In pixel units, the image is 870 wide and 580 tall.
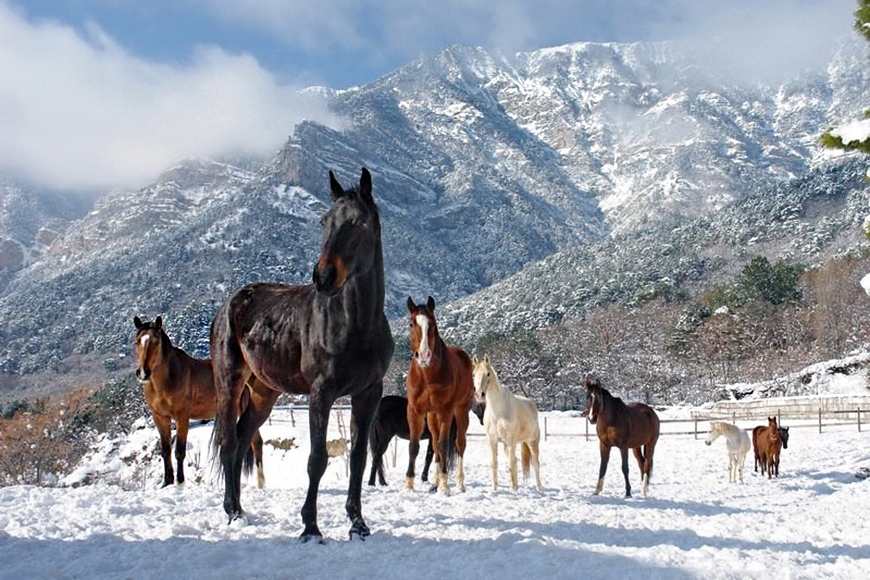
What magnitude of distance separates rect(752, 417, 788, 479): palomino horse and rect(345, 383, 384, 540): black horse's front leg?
51.2ft

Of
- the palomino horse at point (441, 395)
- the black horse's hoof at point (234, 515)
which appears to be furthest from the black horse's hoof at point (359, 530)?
the palomino horse at point (441, 395)

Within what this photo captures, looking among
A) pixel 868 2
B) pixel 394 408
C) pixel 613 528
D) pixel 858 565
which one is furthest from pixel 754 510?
pixel 868 2

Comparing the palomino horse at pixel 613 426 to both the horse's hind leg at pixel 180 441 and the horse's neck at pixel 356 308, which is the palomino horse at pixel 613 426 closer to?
the horse's hind leg at pixel 180 441

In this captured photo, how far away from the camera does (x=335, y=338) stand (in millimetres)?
5008

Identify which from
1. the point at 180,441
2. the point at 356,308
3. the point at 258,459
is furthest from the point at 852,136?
the point at 180,441

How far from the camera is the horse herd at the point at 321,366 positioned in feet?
16.3

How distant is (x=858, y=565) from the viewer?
4730 mm

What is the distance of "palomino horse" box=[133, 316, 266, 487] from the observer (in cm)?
941

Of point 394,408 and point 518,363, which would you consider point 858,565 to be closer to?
point 394,408

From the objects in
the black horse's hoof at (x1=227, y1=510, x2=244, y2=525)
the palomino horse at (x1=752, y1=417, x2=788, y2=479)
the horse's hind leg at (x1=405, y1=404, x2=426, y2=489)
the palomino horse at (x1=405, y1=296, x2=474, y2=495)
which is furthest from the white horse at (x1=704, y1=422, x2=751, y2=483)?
the black horse's hoof at (x1=227, y1=510, x2=244, y2=525)

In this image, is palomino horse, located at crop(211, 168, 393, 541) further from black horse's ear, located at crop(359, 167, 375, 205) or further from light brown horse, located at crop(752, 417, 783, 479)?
light brown horse, located at crop(752, 417, 783, 479)

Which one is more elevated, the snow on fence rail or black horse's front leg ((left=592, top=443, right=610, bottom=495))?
black horse's front leg ((left=592, top=443, right=610, bottom=495))

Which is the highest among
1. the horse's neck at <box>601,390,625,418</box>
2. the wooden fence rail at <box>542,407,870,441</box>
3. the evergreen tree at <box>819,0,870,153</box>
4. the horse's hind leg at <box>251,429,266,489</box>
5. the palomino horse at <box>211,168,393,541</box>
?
the evergreen tree at <box>819,0,870,153</box>

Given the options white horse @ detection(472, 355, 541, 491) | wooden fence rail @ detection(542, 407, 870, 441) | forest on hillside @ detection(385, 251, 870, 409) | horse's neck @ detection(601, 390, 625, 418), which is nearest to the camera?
white horse @ detection(472, 355, 541, 491)
